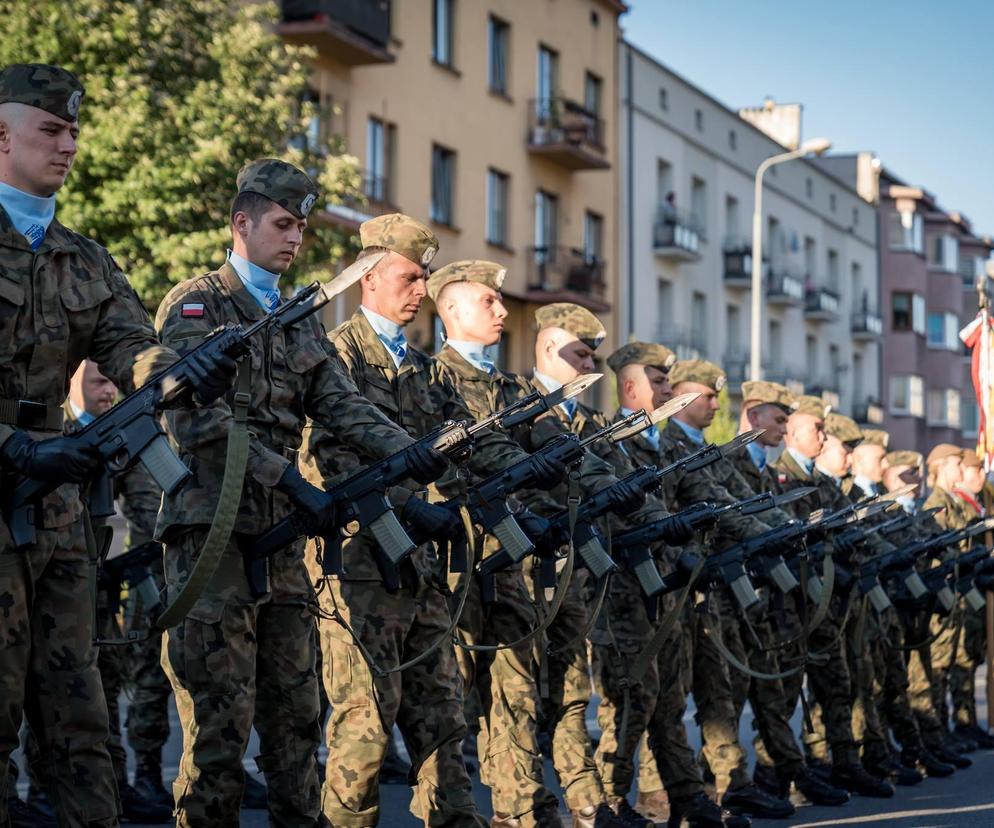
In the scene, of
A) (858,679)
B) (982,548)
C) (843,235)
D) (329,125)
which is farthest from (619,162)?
(858,679)

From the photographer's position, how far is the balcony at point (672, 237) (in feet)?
128

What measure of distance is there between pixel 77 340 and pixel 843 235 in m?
51.1

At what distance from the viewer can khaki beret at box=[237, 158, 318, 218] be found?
6398 millimetres

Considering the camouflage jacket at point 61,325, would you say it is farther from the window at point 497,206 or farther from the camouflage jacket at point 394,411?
the window at point 497,206

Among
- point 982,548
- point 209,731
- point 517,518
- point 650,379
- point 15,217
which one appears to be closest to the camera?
point 15,217

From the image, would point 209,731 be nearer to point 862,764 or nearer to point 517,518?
point 517,518

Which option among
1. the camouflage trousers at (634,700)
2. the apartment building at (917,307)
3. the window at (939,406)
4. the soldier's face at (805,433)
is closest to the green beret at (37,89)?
the camouflage trousers at (634,700)

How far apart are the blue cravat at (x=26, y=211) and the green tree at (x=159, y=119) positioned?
12.3m

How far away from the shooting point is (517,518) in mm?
7773

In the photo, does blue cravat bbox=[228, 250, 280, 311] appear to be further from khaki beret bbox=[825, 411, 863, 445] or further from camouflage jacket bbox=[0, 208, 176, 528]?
khaki beret bbox=[825, 411, 863, 445]

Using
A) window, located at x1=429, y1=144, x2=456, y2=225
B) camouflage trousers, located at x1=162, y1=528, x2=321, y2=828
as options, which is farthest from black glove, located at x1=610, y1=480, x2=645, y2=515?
window, located at x1=429, y1=144, x2=456, y2=225

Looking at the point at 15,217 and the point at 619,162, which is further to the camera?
the point at 619,162

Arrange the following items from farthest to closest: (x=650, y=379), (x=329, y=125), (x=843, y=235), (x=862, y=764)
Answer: (x=843, y=235) → (x=329, y=125) → (x=862, y=764) → (x=650, y=379)

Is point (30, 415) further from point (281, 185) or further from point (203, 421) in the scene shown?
point (281, 185)
